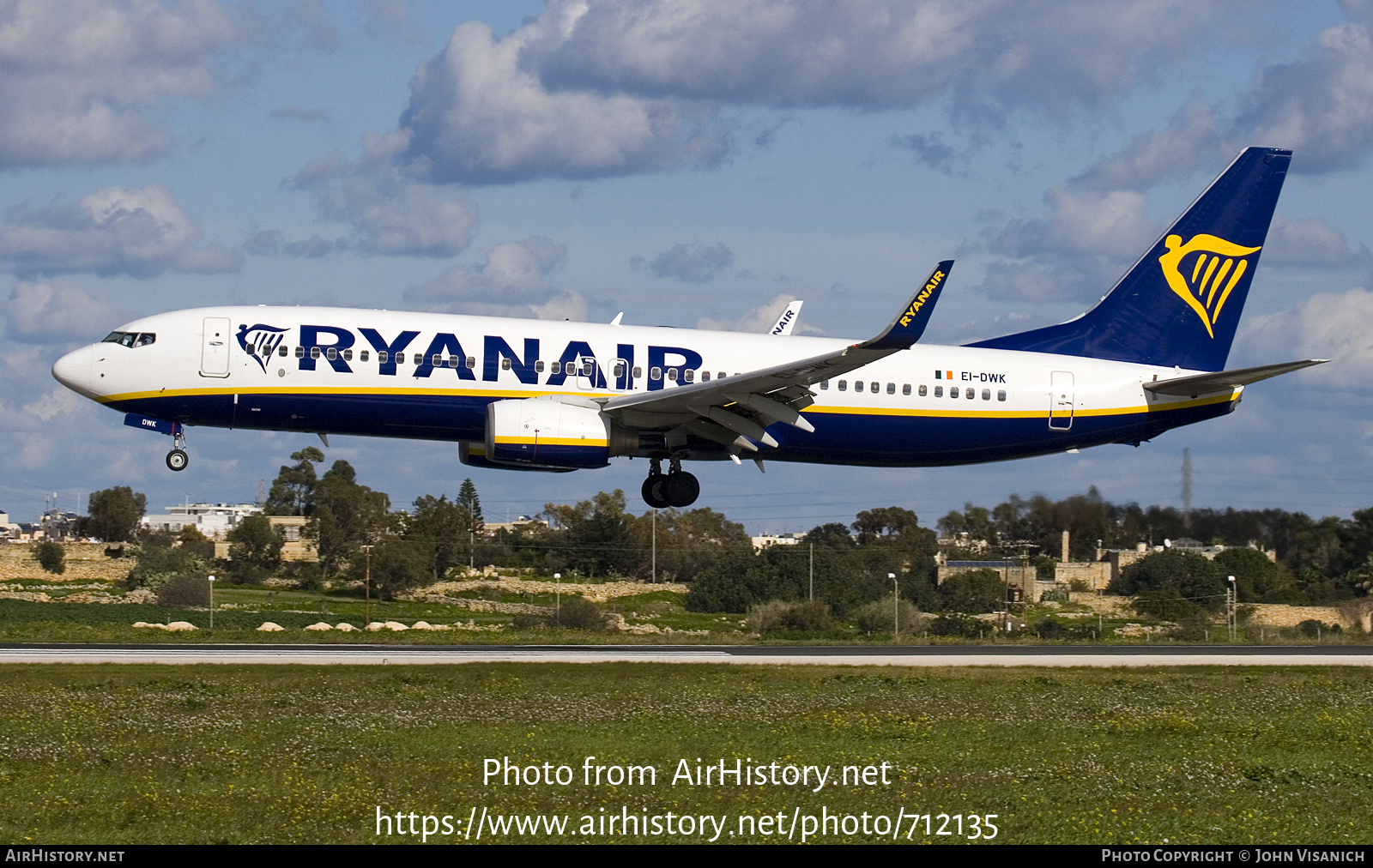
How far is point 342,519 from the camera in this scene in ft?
318

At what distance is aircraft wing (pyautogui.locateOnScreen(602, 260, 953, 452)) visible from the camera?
98.5ft

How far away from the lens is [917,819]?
16.3 meters

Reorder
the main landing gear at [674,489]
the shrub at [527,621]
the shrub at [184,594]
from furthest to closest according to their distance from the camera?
the shrub at [184,594], the shrub at [527,621], the main landing gear at [674,489]

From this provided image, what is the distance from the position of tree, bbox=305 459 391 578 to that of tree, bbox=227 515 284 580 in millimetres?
2752

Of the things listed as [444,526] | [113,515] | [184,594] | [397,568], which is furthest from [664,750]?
[113,515]

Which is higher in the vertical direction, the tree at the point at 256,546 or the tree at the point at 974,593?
the tree at the point at 256,546

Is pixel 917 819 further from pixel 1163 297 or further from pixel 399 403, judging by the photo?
pixel 1163 297

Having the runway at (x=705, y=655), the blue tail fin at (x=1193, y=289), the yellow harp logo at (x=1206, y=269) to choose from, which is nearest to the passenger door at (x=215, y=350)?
the runway at (x=705, y=655)

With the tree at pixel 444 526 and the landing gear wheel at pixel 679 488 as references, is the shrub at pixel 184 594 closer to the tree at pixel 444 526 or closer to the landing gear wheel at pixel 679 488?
the tree at pixel 444 526

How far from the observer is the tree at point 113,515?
375ft

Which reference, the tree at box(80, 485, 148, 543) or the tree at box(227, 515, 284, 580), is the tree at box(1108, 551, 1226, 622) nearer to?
the tree at box(227, 515, 284, 580)

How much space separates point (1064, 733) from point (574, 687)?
8.88m

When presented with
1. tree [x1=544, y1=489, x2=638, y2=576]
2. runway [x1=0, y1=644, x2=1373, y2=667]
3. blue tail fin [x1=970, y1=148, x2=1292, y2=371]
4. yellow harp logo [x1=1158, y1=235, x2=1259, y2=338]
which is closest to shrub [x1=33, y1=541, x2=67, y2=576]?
tree [x1=544, y1=489, x2=638, y2=576]

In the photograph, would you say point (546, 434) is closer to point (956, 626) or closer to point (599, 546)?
point (956, 626)
